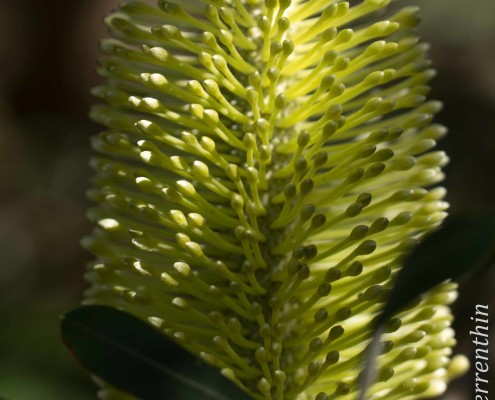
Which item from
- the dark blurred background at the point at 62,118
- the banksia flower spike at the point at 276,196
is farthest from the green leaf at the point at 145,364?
the dark blurred background at the point at 62,118

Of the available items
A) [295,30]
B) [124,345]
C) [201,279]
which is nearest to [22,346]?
[201,279]

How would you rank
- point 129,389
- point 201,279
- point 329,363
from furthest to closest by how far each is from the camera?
point 201,279
point 329,363
point 129,389

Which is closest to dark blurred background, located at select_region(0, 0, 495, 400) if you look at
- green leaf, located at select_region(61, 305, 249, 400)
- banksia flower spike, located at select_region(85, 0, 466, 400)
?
banksia flower spike, located at select_region(85, 0, 466, 400)

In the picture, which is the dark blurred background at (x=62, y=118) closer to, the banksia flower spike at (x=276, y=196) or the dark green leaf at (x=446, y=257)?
the banksia flower spike at (x=276, y=196)

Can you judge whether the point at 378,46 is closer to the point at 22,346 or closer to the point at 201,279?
the point at 201,279

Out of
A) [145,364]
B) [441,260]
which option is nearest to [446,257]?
[441,260]

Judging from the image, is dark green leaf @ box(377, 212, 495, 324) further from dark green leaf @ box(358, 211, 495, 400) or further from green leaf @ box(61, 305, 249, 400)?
green leaf @ box(61, 305, 249, 400)
